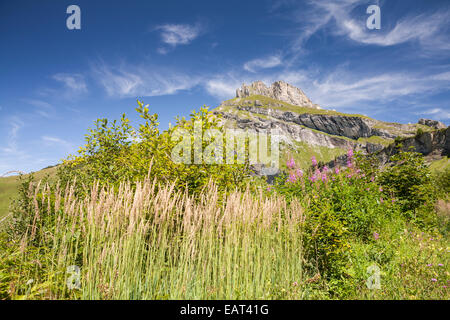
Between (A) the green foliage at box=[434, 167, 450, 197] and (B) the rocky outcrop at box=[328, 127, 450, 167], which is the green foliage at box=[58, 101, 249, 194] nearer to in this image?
(A) the green foliage at box=[434, 167, 450, 197]

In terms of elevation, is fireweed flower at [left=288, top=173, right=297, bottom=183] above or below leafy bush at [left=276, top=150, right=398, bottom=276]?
above

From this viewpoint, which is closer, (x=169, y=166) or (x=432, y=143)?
(x=169, y=166)

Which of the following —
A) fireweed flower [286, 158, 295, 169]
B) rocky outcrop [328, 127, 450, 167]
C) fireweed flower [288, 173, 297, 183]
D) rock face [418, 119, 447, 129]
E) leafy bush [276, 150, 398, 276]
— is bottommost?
leafy bush [276, 150, 398, 276]

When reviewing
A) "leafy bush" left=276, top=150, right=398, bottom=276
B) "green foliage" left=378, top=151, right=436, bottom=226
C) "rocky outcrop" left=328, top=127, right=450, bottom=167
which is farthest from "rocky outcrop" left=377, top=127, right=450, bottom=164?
"leafy bush" left=276, top=150, right=398, bottom=276

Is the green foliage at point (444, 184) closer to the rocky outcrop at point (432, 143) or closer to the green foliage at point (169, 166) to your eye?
the green foliage at point (169, 166)

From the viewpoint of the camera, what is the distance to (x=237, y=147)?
17.6 ft

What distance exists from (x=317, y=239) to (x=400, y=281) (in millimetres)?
1423

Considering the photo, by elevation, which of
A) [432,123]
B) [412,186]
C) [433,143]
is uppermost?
[432,123]

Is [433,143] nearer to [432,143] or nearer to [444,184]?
[432,143]

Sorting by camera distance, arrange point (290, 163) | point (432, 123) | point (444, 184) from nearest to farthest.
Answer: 1. point (290, 163)
2. point (444, 184)
3. point (432, 123)

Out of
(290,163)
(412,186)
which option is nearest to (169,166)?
(290,163)

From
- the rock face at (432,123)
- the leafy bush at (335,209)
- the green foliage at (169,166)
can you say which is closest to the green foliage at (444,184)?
the leafy bush at (335,209)
